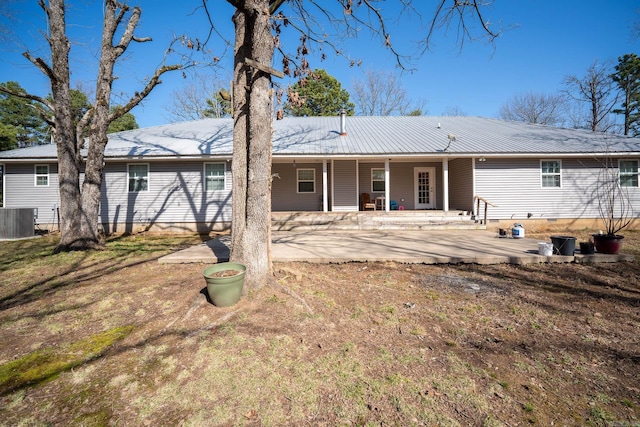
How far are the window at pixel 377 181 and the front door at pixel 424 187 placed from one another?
1.70 m

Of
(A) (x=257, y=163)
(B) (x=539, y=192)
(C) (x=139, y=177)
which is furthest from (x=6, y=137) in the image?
(B) (x=539, y=192)

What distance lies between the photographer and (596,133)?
553 inches

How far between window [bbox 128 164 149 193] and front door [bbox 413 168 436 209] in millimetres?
12427

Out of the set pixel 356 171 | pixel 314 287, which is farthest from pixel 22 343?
pixel 356 171

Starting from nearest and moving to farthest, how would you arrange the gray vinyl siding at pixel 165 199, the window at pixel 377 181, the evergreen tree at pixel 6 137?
1. the gray vinyl siding at pixel 165 199
2. the window at pixel 377 181
3. the evergreen tree at pixel 6 137

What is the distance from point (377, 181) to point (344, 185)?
2.11 meters

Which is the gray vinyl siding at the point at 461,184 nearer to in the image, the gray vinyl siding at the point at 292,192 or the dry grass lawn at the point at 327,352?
the gray vinyl siding at the point at 292,192

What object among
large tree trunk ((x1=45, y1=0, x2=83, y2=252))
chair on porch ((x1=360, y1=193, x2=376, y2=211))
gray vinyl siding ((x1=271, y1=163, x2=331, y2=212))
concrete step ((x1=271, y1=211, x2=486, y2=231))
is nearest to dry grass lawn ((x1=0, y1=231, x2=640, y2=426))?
large tree trunk ((x1=45, y1=0, x2=83, y2=252))

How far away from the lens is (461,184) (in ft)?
43.2

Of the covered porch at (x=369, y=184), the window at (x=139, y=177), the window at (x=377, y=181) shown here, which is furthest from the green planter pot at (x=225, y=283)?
the window at (x=377, y=181)

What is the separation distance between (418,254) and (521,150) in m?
8.61

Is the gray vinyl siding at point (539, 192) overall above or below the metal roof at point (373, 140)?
below

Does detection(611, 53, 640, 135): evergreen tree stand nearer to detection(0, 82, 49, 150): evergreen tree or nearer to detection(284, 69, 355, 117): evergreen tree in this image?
detection(284, 69, 355, 117): evergreen tree

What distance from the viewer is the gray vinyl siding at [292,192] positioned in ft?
45.7
